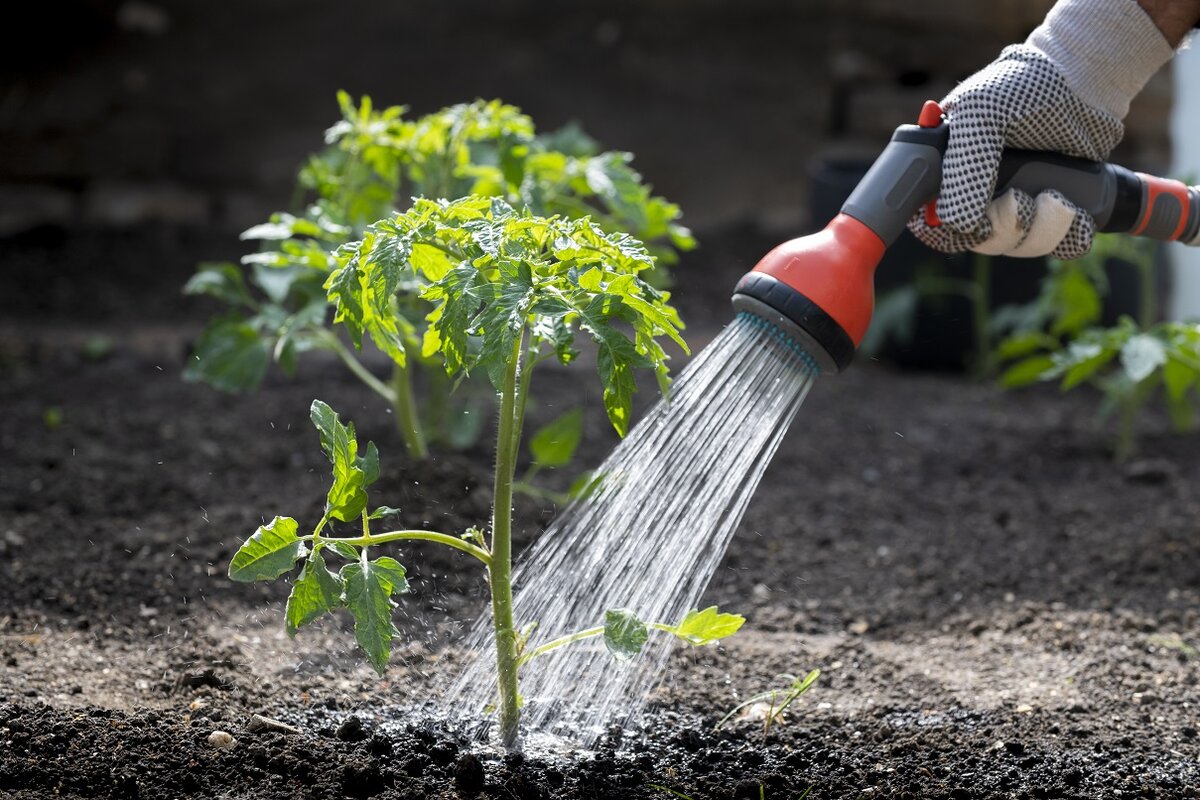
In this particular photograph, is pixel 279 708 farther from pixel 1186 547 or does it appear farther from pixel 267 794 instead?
pixel 1186 547

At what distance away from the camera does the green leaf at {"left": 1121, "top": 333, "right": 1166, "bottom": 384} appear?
303 cm

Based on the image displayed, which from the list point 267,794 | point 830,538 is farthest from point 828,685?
point 267,794

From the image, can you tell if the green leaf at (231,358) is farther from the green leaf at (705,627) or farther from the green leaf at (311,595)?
the green leaf at (705,627)

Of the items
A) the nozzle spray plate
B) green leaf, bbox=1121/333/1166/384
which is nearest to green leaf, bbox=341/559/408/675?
the nozzle spray plate

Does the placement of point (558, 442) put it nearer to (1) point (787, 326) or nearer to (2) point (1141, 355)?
(1) point (787, 326)

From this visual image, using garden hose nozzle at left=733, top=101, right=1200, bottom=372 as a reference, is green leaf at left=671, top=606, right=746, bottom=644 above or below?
below

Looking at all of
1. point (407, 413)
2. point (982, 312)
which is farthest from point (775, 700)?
point (982, 312)

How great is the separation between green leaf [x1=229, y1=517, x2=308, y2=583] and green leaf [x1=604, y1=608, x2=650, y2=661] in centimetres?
41

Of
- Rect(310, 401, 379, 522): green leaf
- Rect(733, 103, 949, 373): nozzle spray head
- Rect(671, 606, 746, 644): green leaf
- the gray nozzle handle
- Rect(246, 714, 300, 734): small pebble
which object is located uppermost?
the gray nozzle handle

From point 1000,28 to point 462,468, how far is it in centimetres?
311

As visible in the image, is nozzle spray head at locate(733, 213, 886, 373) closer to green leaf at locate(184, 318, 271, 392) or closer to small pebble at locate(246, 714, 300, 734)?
small pebble at locate(246, 714, 300, 734)

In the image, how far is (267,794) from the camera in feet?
6.05

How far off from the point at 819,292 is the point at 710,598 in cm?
100

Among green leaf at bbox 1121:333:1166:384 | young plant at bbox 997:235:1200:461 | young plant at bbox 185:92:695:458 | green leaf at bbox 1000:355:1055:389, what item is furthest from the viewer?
green leaf at bbox 1000:355:1055:389
